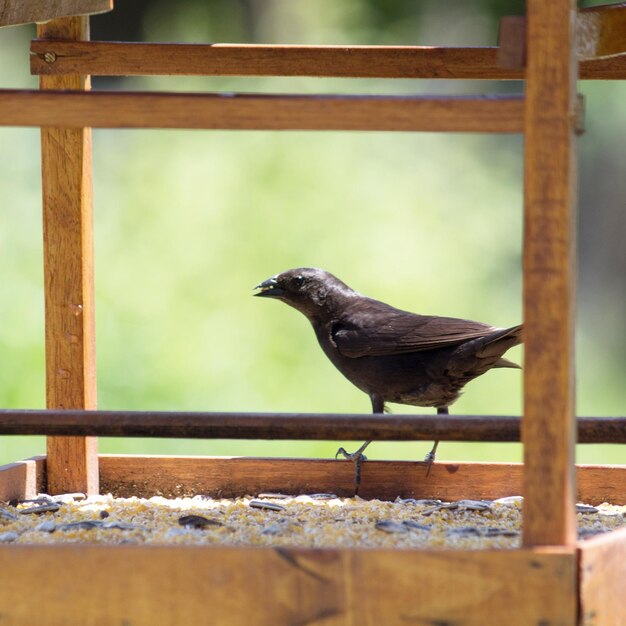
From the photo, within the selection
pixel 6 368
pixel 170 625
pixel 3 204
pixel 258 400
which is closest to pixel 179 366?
pixel 258 400

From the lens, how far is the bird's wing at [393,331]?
14.4 feet

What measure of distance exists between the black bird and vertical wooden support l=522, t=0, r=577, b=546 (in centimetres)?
212

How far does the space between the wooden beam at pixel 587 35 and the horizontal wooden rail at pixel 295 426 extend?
26.7 inches

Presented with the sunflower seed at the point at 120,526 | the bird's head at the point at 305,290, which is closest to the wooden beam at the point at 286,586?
the sunflower seed at the point at 120,526

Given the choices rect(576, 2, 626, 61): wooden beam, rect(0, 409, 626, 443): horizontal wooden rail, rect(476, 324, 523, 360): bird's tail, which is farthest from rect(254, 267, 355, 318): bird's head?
rect(0, 409, 626, 443): horizontal wooden rail

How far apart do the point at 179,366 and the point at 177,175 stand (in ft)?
5.25

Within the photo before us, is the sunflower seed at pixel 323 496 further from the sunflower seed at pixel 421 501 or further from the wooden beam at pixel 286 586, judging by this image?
the wooden beam at pixel 286 586

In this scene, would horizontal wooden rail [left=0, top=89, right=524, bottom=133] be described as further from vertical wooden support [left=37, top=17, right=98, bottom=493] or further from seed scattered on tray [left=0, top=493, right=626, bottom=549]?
vertical wooden support [left=37, top=17, right=98, bottom=493]

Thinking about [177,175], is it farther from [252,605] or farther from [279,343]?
[252,605]

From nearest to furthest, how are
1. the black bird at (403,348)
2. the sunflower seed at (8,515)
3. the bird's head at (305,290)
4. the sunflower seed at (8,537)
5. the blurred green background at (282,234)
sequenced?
the sunflower seed at (8,537) → the sunflower seed at (8,515) → the black bird at (403,348) → the bird's head at (305,290) → the blurred green background at (282,234)

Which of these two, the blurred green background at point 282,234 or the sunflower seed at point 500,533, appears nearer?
the sunflower seed at point 500,533

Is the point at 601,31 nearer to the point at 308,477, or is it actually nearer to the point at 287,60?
the point at 287,60

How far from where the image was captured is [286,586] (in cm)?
210

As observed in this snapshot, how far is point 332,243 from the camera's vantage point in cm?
837
